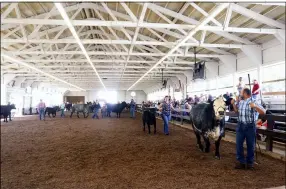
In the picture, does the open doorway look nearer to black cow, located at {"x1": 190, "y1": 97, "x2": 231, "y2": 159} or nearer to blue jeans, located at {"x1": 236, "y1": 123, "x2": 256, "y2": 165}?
black cow, located at {"x1": 190, "y1": 97, "x2": 231, "y2": 159}

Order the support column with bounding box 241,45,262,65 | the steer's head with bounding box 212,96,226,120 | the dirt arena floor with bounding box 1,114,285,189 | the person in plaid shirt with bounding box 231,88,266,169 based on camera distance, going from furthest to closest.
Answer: the support column with bounding box 241,45,262,65 → the steer's head with bounding box 212,96,226,120 → the person in plaid shirt with bounding box 231,88,266,169 → the dirt arena floor with bounding box 1,114,285,189

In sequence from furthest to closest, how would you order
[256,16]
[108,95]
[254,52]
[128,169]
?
1. [108,95]
2. [254,52]
3. [256,16]
4. [128,169]

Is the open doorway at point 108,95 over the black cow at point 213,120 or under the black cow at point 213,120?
over

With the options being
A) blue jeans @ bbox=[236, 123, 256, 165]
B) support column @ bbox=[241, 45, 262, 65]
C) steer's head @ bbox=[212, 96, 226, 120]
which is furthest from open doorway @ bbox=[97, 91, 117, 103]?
blue jeans @ bbox=[236, 123, 256, 165]

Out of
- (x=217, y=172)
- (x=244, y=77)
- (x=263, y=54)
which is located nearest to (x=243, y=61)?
(x=244, y=77)

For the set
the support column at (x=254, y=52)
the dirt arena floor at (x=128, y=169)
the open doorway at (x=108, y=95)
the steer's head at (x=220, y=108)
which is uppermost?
the support column at (x=254, y=52)

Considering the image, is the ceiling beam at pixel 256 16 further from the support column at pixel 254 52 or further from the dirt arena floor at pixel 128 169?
the dirt arena floor at pixel 128 169

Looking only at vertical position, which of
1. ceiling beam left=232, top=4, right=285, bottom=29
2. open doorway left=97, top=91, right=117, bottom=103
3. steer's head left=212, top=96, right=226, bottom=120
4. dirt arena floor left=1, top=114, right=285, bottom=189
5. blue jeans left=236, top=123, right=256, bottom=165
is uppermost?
ceiling beam left=232, top=4, right=285, bottom=29

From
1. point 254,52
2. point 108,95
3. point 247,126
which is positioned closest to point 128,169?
point 247,126

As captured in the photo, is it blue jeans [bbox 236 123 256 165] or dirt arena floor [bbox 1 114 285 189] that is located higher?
blue jeans [bbox 236 123 256 165]

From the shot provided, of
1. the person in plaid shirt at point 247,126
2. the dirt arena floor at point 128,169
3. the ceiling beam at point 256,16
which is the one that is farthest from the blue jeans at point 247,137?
the ceiling beam at point 256,16

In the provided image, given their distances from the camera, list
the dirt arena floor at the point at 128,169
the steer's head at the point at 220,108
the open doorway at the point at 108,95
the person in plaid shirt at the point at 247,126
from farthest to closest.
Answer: the open doorway at the point at 108,95 < the steer's head at the point at 220,108 < the person in plaid shirt at the point at 247,126 < the dirt arena floor at the point at 128,169

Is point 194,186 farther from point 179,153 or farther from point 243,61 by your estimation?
point 243,61

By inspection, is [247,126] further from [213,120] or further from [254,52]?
[254,52]
